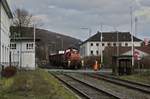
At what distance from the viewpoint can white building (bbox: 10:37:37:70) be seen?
76.5m

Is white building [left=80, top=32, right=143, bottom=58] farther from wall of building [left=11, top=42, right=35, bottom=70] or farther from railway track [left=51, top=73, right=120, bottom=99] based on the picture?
railway track [left=51, top=73, right=120, bottom=99]

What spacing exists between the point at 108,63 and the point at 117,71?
48806 mm

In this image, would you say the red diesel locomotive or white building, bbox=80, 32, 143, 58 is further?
white building, bbox=80, 32, 143, 58

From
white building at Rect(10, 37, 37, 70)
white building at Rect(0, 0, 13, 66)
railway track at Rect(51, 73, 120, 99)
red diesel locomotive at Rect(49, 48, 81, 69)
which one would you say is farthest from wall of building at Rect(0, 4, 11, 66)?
red diesel locomotive at Rect(49, 48, 81, 69)

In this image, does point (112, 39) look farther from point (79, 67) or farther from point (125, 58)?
point (125, 58)

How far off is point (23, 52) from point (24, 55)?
0.67 meters

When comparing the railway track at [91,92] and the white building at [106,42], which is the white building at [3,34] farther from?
the white building at [106,42]

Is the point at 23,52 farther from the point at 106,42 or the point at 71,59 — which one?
the point at 106,42

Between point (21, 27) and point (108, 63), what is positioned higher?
point (21, 27)

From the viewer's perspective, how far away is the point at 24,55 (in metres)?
77.9

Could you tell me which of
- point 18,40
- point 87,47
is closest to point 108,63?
point 18,40

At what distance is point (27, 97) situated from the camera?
21531 mm

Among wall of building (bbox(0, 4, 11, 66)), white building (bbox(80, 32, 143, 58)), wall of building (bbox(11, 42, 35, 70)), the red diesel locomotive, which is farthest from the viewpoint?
white building (bbox(80, 32, 143, 58))

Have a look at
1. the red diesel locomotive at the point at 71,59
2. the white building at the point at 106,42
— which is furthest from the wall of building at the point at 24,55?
the white building at the point at 106,42
